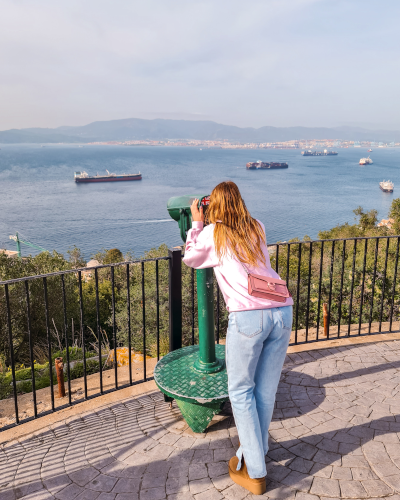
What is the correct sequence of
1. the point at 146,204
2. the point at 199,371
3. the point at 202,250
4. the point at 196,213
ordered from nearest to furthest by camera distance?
the point at 202,250 → the point at 196,213 → the point at 199,371 → the point at 146,204

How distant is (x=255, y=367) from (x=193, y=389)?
79 centimetres

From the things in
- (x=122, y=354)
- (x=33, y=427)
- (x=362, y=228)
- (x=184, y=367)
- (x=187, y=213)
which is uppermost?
(x=187, y=213)

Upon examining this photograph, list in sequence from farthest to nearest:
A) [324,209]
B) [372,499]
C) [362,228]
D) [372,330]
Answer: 1. [324,209]
2. [362,228]
3. [372,330]
4. [372,499]

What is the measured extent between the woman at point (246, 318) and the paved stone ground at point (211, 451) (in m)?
0.34

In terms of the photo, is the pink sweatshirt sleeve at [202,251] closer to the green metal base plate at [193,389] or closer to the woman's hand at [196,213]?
the woman's hand at [196,213]

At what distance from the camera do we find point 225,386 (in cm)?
283

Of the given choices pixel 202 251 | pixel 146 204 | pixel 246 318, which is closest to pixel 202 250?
pixel 202 251

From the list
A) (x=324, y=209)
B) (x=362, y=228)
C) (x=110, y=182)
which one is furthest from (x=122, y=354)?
(x=110, y=182)

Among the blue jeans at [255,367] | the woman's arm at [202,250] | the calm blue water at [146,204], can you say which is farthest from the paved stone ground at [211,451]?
the calm blue water at [146,204]

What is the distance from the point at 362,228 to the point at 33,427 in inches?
1614

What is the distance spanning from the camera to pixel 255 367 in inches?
85.0

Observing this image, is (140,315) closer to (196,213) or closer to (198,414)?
(198,414)

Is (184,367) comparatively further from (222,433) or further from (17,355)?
(17,355)

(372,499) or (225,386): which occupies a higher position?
(225,386)
